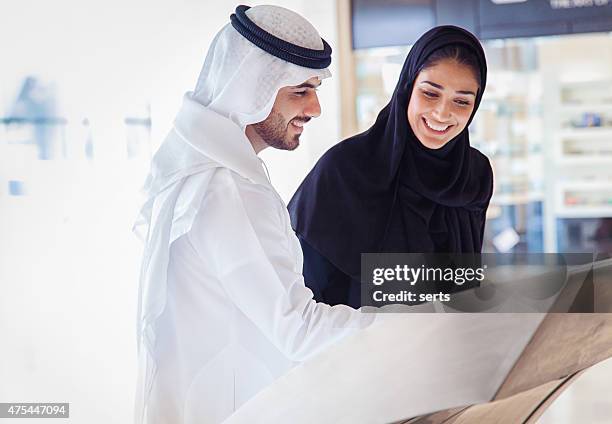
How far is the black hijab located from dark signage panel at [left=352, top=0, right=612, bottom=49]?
0.04 m

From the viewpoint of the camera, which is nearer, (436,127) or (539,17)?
(436,127)

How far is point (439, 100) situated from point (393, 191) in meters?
0.17

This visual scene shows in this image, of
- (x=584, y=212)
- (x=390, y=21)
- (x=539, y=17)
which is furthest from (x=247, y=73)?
(x=584, y=212)

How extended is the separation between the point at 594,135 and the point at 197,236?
807 mm

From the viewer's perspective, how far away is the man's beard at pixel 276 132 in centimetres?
139

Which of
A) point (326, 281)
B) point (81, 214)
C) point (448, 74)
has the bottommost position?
point (326, 281)

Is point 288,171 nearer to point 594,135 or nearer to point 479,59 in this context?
point 479,59

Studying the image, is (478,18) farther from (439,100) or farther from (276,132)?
(276,132)

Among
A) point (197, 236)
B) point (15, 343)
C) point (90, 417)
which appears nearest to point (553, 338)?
point (197, 236)

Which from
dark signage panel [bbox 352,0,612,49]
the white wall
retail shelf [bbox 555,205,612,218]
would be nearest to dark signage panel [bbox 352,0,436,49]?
dark signage panel [bbox 352,0,612,49]

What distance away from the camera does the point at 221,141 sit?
133cm

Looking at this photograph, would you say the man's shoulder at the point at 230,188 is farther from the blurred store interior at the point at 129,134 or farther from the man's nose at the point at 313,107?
the blurred store interior at the point at 129,134

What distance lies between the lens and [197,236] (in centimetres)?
133

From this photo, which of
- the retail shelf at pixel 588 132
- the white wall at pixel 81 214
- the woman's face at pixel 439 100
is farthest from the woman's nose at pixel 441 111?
the white wall at pixel 81 214
